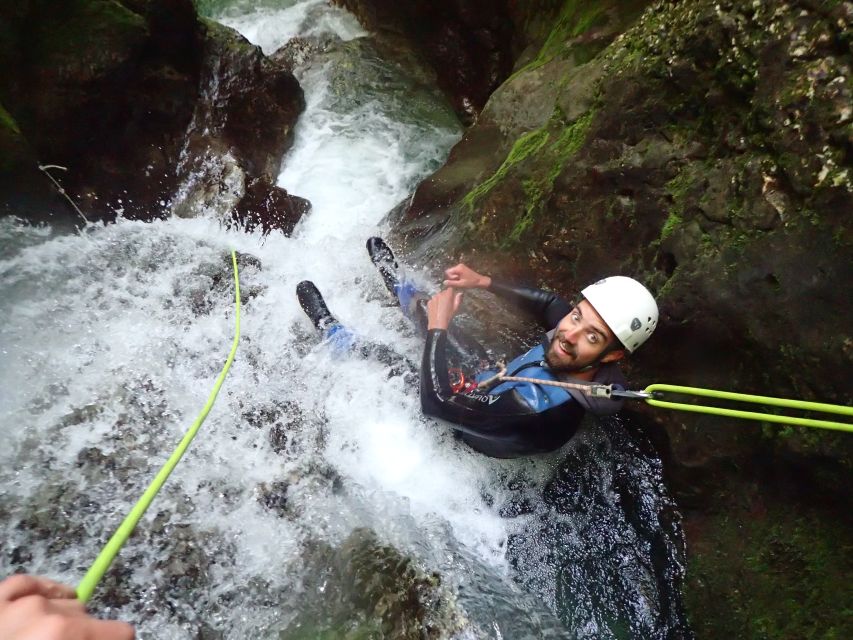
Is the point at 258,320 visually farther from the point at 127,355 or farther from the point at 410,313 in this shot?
the point at 410,313

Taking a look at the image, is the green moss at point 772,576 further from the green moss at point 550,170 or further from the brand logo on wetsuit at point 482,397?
the green moss at point 550,170

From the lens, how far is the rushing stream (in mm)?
2676

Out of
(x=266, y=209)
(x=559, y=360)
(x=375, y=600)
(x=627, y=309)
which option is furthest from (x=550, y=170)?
(x=266, y=209)

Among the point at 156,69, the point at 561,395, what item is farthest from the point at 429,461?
the point at 156,69

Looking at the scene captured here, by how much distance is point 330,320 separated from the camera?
425 cm

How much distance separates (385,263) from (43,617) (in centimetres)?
395

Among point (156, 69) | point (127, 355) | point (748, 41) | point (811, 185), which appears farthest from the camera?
point (156, 69)

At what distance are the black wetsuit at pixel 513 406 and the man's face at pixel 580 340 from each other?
0.11m

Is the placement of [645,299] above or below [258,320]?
above

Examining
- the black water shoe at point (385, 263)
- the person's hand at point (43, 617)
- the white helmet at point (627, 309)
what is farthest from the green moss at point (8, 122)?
the white helmet at point (627, 309)

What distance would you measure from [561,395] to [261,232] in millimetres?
4033

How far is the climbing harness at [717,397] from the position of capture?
1.79 metres

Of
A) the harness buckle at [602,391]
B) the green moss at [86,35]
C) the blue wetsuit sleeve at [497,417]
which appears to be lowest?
the green moss at [86,35]

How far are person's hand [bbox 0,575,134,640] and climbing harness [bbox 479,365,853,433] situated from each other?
1998 mm
